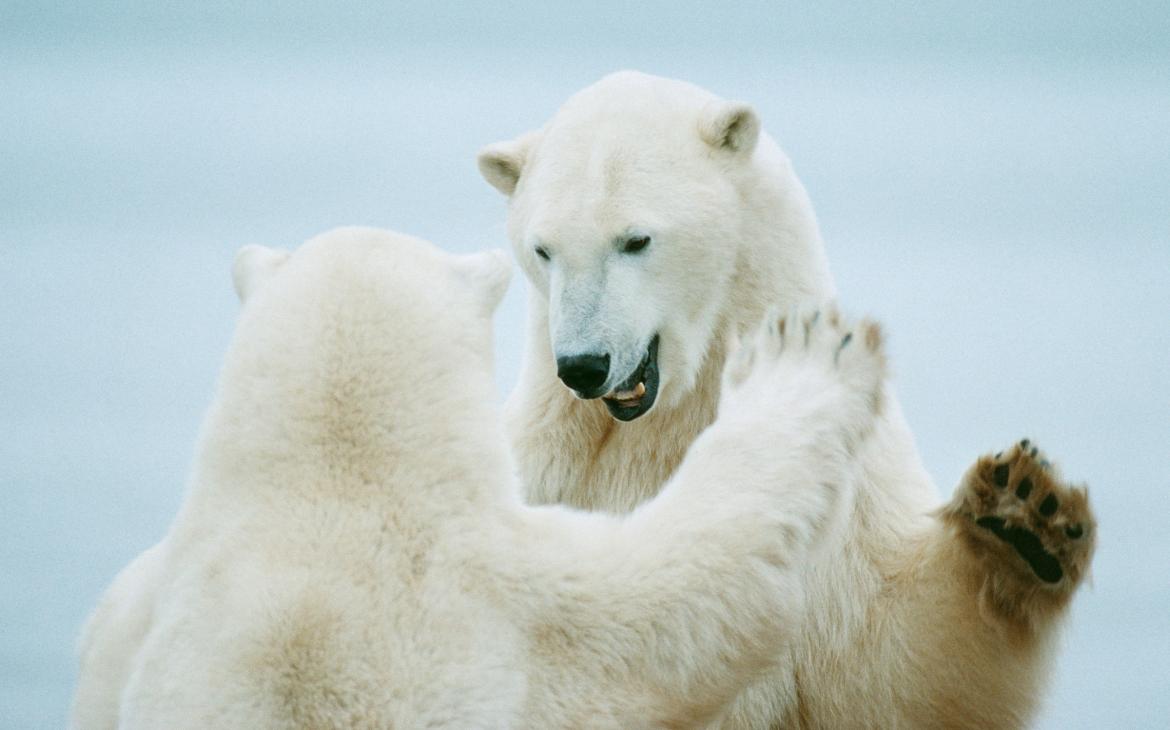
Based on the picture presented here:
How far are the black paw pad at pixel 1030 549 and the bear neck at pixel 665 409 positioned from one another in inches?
32.3

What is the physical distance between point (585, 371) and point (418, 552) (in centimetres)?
111

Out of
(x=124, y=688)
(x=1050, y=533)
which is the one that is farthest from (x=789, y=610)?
(x=124, y=688)

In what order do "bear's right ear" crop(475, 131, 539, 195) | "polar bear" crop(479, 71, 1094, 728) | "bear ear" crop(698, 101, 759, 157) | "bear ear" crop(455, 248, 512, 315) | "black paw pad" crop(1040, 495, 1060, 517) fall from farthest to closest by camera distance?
"bear's right ear" crop(475, 131, 539, 195)
"bear ear" crop(698, 101, 759, 157)
"polar bear" crop(479, 71, 1094, 728)
"black paw pad" crop(1040, 495, 1060, 517)
"bear ear" crop(455, 248, 512, 315)

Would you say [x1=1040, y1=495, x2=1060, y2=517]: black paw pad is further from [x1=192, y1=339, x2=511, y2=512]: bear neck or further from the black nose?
[x1=192, y1=339, x2=511, y2=512]: bear neck

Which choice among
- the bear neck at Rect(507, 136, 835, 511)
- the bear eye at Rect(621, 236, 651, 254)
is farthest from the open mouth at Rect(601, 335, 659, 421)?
the bear eye at Rect(621, 236, 651, 254)

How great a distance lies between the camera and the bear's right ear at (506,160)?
4598 mm

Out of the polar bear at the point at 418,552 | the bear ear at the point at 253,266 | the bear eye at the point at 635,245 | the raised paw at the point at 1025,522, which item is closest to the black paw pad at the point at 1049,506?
the raised paw at the point at 1025,522

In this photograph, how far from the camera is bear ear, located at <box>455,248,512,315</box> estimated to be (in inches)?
130

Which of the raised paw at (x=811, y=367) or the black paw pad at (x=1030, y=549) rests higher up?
the raised paw at (x=811, y=367)

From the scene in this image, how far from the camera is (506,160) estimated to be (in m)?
4.62

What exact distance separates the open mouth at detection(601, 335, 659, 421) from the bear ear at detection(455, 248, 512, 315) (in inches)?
33.3

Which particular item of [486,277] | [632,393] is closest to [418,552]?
[486,277]

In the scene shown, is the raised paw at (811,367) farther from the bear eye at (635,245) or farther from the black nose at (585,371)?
the bear eye at (635,245)

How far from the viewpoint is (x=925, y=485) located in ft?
14.2
